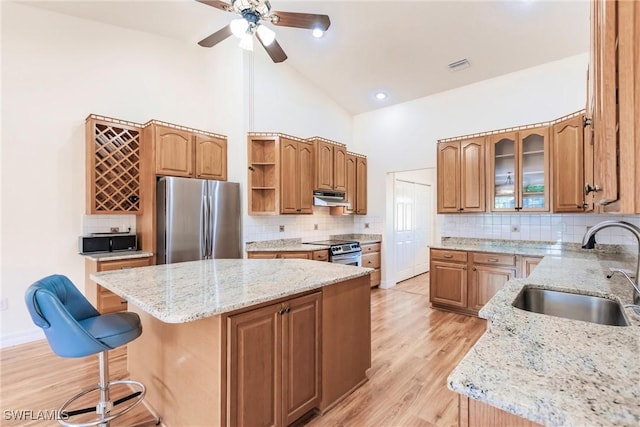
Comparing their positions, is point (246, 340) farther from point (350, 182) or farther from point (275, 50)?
point (350, 182)

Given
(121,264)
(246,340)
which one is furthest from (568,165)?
(121,264)

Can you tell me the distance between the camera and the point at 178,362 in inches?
66.0

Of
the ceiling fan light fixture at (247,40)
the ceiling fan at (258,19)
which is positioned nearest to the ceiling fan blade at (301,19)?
the ceiling fan at (258,19)

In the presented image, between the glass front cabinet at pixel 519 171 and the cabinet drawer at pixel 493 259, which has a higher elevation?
the glass front cabinet at pixel 519 171

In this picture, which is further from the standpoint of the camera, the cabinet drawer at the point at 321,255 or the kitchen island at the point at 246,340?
the cabinet drawer at the point at 321,255

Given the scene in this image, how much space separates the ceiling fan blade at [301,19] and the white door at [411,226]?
357cm

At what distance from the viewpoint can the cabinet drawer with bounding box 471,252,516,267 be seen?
11.6ft

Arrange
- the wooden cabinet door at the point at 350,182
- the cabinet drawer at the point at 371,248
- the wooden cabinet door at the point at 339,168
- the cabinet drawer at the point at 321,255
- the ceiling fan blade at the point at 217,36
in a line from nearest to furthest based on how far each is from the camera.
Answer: the ceiling fan blade at the point at 217,36
the cabinet drawer at the point at 321,255
the wooden cabinet door at the point at 339,168
the cabinet drawer at the point at 371,248
the wooden cabinet door at the point at 350,182

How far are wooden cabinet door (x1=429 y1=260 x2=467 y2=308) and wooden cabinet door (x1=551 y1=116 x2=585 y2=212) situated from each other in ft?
4.30

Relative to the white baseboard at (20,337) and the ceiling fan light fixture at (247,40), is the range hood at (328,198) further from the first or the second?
the white baseboard at (20,337)

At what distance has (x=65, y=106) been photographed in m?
3.41

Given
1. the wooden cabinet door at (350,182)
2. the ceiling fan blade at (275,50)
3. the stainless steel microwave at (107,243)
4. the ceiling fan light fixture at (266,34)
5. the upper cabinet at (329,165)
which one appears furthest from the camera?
the wooden cabinet door at (350,182)

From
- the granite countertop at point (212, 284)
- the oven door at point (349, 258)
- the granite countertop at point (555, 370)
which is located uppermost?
the granite countertop at point (555, 370)

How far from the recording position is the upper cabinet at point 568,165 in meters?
3.19
